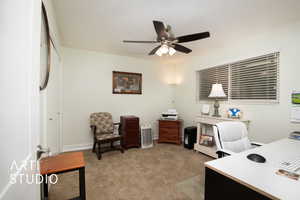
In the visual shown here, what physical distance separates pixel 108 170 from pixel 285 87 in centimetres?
328

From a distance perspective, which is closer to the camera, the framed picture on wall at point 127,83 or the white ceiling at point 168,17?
the white ceiling at point 168,17

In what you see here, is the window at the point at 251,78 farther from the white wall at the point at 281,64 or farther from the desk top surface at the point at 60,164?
the desk top surface at the point at 60,164

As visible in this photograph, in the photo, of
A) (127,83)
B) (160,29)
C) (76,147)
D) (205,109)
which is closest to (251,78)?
(205,109)

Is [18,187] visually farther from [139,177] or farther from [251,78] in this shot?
[251,78]

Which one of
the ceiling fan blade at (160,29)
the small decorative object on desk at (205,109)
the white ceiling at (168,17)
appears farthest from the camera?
the small decorative object on desk at (205,109)

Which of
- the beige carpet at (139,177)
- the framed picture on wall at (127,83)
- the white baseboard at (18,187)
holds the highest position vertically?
the framed picture on wall at (127,83)

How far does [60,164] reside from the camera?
1.24 m

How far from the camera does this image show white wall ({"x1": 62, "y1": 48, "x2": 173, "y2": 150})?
3121 millimetres

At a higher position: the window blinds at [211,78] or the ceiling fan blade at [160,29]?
the ceiling fan blade at [160,29]

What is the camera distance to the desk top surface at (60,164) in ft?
3.73

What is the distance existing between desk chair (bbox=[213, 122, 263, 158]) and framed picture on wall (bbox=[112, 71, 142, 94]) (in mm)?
2640

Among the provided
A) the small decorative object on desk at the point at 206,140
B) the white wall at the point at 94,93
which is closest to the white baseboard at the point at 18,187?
the white wall at the point at 94,93

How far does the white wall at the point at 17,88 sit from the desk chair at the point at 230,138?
1.65m

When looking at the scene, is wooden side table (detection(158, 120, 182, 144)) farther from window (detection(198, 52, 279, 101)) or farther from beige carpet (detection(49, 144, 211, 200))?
window (detection(198, 52, 279, 101))
